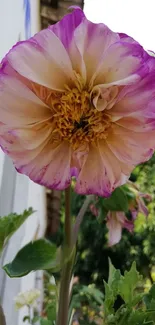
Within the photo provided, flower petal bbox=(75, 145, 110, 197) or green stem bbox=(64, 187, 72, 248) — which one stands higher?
flower petal bbox=(75, 145, 110, 197)

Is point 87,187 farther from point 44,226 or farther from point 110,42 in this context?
point 44,226

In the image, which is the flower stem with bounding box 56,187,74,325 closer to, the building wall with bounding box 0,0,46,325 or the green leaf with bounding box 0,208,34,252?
the green leaf with bounding box 0,208,34,252

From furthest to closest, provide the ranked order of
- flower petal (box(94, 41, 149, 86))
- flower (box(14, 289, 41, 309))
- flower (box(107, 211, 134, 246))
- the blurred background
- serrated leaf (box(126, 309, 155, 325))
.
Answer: the blurred background < flower (box(14, 289, 41, 309)) < flower (box(107, 211, 134, 246)) < serrated leaf (box(126, 309, 155, 325)) < flower petal (box(94, 41, 149, 86))

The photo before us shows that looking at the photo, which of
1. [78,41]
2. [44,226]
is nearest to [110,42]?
[78,41]

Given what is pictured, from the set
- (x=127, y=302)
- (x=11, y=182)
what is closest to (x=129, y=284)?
(x=127, y=302)

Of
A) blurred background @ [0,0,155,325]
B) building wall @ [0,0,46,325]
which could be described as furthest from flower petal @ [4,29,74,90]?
blurred background @ [0,0,155,325]

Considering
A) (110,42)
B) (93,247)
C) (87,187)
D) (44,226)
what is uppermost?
(110,42)

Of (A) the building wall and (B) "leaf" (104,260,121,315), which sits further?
(A) the building wall

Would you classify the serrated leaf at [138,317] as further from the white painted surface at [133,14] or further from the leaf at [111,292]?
the white painted surface at [133,14]
